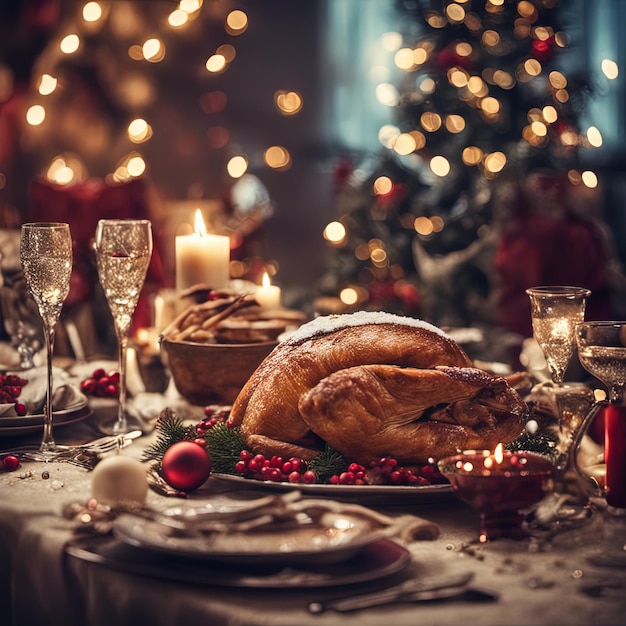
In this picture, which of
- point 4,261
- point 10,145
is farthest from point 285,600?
point 10,145

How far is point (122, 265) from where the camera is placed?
1765 mm

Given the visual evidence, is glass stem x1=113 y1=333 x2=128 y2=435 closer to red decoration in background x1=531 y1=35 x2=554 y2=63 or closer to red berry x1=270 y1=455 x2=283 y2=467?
red berry x1=270 y1=455 x2=283 y2=467

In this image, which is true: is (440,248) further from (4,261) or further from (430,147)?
(4,261)

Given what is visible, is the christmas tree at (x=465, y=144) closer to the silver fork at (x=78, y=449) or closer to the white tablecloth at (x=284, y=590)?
the silver fork at (x=78, y=449)

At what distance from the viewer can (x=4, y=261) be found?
211cm

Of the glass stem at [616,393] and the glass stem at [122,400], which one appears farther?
the glass stem at [122,400]

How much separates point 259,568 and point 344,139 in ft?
19.6

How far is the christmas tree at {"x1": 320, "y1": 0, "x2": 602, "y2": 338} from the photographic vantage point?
14.2 feet

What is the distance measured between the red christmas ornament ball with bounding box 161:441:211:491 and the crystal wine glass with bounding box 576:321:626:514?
0.48m

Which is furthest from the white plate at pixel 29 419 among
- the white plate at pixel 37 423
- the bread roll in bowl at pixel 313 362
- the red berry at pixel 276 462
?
the red berry at pixel 276 462

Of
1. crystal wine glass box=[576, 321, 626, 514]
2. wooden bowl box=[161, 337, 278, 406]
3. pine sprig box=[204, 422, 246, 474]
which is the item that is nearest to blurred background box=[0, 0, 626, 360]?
wooden bowl box=[161, 337, 278, 406]

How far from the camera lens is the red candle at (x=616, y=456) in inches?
50.4

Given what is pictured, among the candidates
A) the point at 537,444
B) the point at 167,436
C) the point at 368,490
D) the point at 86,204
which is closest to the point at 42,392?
the point at 167,436

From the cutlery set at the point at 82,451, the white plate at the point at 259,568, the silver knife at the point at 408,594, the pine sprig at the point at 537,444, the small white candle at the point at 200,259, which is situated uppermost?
the small white candle at the point at 200,259
